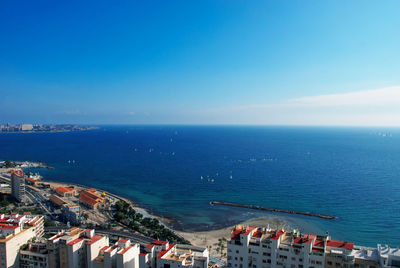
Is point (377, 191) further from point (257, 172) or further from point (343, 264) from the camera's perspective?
point (343, 264)

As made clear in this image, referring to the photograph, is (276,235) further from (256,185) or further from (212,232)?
(256,185)

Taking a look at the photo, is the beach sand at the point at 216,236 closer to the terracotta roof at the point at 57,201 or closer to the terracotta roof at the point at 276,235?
the terracotta roof at the point at 276,235

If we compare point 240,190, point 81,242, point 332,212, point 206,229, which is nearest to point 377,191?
point 332,212

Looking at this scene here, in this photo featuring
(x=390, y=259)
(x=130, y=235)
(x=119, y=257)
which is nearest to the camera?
(x=390, y=259)

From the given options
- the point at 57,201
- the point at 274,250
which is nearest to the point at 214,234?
the point at 274,250

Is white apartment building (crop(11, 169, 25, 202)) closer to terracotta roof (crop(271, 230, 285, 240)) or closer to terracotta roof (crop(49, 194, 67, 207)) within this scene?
terracotta roof (crop(49, 194, 67, 207))
